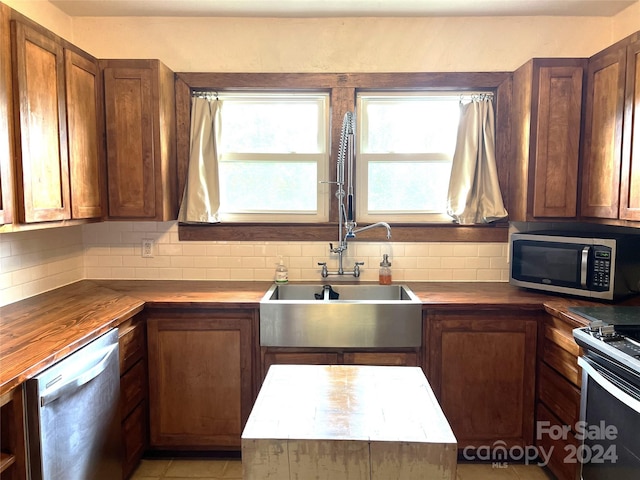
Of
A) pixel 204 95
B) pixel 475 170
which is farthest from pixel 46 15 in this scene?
pixel 475 170

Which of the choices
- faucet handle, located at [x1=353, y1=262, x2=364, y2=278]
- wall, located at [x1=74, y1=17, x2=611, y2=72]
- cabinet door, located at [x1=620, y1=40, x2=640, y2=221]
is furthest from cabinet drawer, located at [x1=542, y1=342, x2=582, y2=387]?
wall, located at [x1=74, y1=17, x2=611, y2=72]

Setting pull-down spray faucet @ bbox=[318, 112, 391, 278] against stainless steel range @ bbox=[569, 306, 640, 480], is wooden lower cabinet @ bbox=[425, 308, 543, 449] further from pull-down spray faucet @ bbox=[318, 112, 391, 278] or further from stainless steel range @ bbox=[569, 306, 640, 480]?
pull-down spray faucet @ bbox=[318, 112, 391, 278]

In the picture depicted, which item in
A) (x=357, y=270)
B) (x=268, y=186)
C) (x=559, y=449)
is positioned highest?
(x=268, y=186)

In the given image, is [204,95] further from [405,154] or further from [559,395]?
[559,395]

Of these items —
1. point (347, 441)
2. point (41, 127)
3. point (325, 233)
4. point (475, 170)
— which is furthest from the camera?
point (325, 233)

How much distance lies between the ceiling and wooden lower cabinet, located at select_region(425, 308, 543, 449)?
177cm

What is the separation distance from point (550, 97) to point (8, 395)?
8.94 ft

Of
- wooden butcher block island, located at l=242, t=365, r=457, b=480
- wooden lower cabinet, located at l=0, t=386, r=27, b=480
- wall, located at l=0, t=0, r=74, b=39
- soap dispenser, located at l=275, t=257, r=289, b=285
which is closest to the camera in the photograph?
wooden butcher block island, located at l=242, t=365, r=457, b=480

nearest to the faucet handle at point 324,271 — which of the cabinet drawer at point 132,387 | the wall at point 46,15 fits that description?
the cabinet drawer at point 132,387

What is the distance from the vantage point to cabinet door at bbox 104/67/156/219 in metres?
2.37

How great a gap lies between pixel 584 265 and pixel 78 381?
7.72 feet

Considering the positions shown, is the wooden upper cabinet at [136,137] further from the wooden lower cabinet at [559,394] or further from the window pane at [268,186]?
the wooden lower cabinet at [559,394]

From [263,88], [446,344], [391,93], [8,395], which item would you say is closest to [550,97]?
[391,93]

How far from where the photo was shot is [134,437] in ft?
6.88
